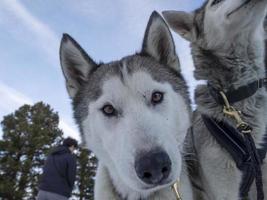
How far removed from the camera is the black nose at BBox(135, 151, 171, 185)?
2479 mm

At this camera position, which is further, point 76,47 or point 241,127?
point 76,47

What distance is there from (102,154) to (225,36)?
155 centimetres

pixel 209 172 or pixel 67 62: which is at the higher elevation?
pixel 67 62

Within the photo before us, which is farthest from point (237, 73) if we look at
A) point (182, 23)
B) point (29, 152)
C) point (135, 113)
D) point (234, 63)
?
point (29, 152)

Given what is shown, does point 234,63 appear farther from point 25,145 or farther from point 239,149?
point 25,145

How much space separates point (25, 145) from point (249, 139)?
28122 mm

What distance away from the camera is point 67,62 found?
365 cm

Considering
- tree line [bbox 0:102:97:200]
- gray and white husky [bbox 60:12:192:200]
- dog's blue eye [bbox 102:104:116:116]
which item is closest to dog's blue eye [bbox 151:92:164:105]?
gray and white husky [bbox 60:12:192:200]

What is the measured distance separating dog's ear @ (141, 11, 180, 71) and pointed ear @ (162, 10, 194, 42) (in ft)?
1.34

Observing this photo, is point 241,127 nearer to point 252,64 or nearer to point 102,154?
point 252,64

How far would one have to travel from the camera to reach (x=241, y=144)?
321 centimetres

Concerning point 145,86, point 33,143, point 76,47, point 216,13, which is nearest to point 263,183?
point 145,86

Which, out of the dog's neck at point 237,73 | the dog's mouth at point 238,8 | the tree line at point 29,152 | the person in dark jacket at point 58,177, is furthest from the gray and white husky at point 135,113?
the tree line at point 29,152

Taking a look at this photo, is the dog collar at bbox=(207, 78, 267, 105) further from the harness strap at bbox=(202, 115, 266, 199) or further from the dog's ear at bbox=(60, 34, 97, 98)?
the dog's ear at bbox=(60, 34, 97, 98)
